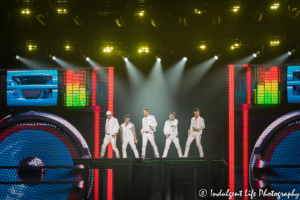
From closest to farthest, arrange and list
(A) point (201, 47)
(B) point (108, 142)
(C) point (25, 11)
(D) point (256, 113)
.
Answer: (C) point (25, 11)
(A) point (201, 47)
(B) point (108, 142)
(D) point (256, 113)

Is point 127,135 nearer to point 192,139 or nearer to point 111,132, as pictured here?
point 111,132

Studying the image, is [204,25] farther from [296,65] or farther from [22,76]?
[22,76]

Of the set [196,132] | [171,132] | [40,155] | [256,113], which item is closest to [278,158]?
[256,113]

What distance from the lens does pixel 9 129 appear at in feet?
21.0

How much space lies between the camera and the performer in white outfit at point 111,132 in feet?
20.0

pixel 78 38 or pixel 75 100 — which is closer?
pixel 78 38

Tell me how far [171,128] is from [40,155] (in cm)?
339

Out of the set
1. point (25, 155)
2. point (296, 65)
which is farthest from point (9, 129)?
point (296, 65)

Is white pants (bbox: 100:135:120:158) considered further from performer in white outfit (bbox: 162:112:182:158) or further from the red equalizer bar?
the red equalizer bar

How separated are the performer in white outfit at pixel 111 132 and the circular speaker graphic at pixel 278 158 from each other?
3.54 m

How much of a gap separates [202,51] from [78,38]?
2966 millimetres

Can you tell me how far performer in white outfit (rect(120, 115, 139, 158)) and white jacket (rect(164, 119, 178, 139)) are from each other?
863mm

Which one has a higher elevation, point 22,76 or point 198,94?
point 22,76

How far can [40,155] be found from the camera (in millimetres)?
6039
